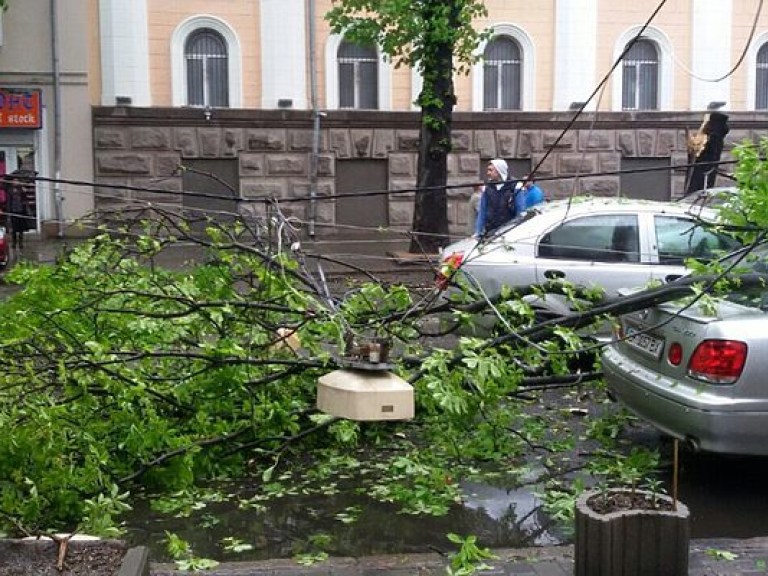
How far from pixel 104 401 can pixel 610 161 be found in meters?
18.7

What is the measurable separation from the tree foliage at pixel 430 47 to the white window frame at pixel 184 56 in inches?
160

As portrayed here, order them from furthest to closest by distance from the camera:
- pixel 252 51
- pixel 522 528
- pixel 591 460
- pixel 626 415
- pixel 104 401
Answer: pixel 252 51 < pixel 626 415 < pixel 591 460 < pixel 104 401 < pixel 522 528

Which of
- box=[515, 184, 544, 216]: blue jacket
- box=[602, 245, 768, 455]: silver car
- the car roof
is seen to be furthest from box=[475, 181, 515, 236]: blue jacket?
box=[602, 245, 768, 455]: silver car

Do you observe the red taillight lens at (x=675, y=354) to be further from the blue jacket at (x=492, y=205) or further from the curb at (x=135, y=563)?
the blue jacket at (x=492, y=205)

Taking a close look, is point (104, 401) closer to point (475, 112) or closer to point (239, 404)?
point (239, 404)

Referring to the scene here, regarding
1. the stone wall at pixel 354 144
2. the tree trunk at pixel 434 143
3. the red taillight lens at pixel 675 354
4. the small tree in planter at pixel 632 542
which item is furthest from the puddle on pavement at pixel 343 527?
the stone wall at pixel 354 144

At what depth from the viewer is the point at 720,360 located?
19.4ft

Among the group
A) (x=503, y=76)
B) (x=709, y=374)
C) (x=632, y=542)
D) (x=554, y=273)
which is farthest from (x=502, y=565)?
(x=503, y=76)

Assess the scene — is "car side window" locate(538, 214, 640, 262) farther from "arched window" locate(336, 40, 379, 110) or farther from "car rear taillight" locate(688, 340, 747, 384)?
"arched window" locate(336, 40, 379, 110)

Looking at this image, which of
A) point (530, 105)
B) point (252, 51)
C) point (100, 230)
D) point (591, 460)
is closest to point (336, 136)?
point (252, 51)

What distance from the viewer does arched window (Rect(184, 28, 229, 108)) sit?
21.8 metres

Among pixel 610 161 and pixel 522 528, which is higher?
pixel 610 161

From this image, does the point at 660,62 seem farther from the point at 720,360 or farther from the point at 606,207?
the point at 720,360

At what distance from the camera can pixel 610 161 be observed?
23250mm
